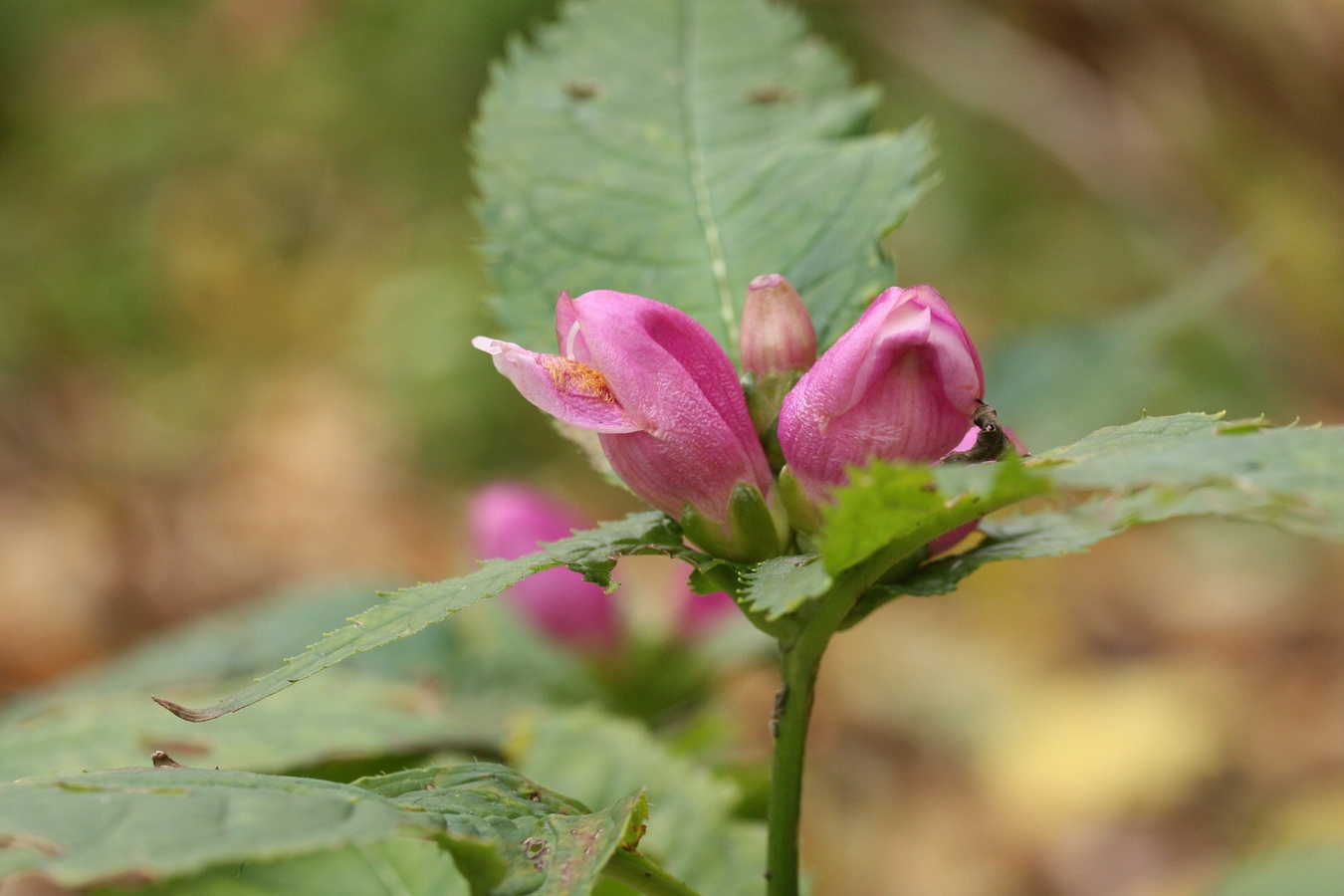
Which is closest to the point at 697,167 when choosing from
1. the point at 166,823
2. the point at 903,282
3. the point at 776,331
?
the point at 776,331

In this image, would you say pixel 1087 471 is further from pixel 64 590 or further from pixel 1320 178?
pixel 1320 178

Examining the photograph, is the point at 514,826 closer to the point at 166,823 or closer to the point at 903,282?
the point at 166,823

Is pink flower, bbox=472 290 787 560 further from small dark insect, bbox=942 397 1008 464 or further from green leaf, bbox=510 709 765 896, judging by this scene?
green leaf, bbox=510 709 765 896

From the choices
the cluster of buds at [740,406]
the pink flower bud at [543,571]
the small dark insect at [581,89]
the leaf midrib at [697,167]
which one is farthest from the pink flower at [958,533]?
the pink flower bud at [543,571]

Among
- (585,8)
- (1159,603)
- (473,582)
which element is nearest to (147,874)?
(473,582)

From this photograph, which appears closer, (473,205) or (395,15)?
(473,205)

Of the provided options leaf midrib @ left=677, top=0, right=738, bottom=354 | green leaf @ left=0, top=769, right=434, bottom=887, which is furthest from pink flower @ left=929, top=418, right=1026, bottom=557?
green leaf @ left=0, top=769, right=434, bottom=887
